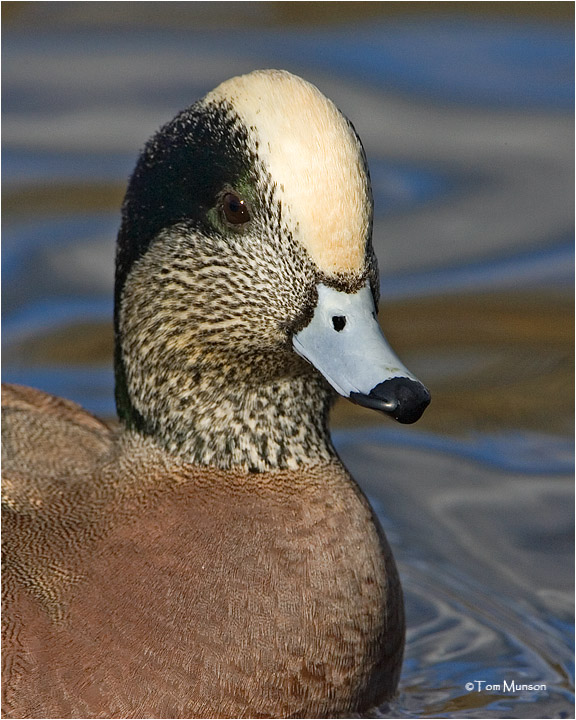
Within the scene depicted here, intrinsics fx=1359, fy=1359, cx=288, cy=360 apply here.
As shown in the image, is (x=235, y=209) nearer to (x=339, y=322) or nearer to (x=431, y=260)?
(x=339, y=322)

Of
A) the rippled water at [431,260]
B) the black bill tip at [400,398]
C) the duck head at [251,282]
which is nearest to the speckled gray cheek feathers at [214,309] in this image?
the duck head at [251,282]

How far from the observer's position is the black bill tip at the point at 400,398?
10.5 feet

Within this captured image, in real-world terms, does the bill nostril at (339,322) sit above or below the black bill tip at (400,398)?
above

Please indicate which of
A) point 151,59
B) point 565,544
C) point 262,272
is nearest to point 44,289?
point 151,59

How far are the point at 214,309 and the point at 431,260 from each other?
3.24 meters

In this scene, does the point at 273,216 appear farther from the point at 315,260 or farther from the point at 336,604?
the point at 336,604

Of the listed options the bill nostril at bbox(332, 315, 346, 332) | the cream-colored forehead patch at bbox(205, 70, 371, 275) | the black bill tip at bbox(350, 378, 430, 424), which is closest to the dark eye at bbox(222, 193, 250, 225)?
the cream-colored forehead patch at bbox(205, 70, 371, 275)

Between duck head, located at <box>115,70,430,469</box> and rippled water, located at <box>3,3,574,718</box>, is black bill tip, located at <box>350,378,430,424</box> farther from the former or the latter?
rippled water, located at <box>3,3,574,718</box>

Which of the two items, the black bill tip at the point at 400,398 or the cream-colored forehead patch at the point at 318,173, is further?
the cream-colored forehead patch at the point at 318,173

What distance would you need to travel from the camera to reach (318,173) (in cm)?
335

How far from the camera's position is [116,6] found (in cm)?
820

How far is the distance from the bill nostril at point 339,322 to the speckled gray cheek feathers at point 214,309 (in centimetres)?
8

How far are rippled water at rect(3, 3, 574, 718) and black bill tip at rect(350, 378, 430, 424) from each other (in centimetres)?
130

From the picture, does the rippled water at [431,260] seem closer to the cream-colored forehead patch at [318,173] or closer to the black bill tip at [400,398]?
the black bill tip at [400,398]
